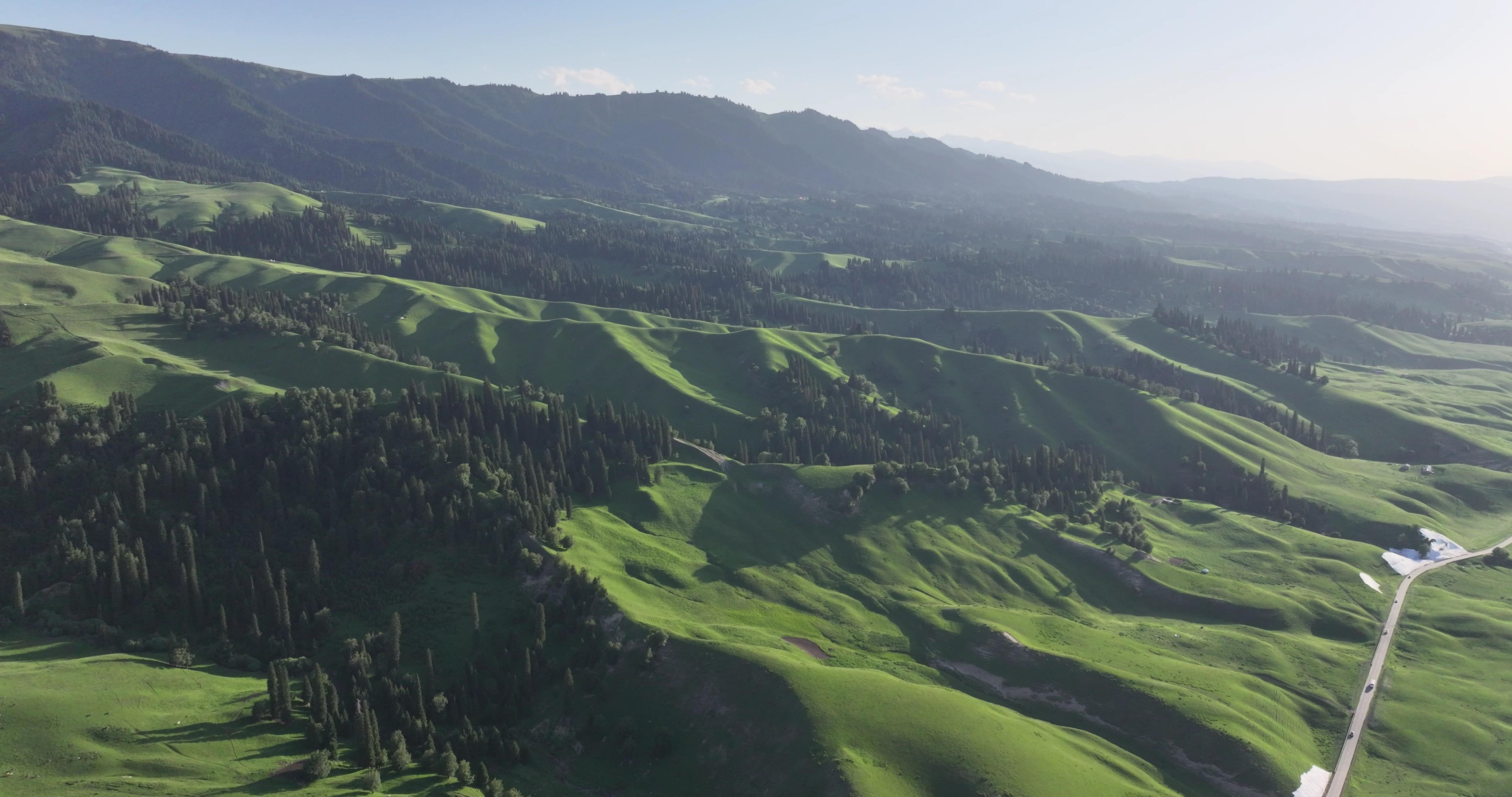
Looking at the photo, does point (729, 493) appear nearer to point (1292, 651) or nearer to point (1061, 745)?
point (1061, 745)

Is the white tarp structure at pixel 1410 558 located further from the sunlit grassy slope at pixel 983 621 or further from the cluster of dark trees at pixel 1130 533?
the cluster of dark trees at pixel 1130 533

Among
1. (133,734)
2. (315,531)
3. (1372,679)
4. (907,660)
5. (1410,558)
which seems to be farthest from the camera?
(1410,558)

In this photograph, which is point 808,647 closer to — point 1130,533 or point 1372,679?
point 1130,533

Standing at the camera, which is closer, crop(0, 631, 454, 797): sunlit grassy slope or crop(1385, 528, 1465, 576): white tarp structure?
crop(0, 631, 454, 797): sunlit grassy slope

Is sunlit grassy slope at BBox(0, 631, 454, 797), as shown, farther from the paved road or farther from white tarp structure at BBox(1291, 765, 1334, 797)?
the paved road

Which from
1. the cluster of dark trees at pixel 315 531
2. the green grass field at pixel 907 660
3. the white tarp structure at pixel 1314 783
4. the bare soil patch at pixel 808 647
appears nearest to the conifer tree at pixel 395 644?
the cluster of dark trees at pixel 315 531

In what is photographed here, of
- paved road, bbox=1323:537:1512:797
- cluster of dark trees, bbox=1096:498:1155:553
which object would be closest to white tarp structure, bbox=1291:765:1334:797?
paved road, bbox=1323:537:1512:797

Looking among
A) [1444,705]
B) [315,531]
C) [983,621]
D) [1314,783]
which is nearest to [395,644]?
[315,531]
